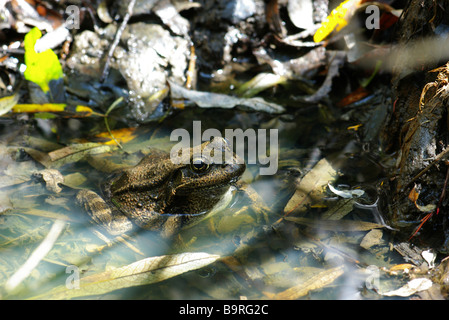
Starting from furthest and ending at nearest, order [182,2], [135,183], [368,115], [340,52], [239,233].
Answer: [182,2] < [340,52] < [368,115] < [135,183] < [239,233]

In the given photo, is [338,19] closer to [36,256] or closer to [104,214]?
[104,214]

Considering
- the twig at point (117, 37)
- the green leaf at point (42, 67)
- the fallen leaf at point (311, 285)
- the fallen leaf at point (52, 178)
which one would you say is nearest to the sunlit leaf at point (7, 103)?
the green leaf at point (42, 67)

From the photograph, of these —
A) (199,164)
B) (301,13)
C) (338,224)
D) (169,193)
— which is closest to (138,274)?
(169,193)

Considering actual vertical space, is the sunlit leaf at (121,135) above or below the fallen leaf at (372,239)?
above

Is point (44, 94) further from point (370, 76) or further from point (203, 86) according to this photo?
point (370, 76)

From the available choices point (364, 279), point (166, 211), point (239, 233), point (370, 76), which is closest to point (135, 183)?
point (166, 211)

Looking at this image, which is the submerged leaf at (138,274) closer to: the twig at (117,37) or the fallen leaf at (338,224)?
the fallen leaf at (338,224)

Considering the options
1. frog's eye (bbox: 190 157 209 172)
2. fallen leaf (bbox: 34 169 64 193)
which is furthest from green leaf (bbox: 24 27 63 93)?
frog's eye (bbox: 190 157 209 172)
